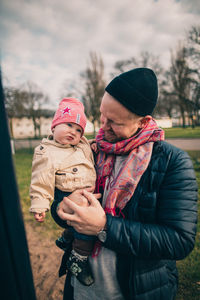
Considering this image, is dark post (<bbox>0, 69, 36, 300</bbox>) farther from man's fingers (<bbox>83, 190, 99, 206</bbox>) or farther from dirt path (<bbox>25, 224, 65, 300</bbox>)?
dirt path (<bbox>25, 224, 65, 300</bbox>)

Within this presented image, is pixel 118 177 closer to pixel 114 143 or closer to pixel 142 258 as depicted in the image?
pixel 114 143

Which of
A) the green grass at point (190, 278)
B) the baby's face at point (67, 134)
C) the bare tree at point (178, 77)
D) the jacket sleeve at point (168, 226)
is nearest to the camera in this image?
the jacket sleeve at point (168, 226)

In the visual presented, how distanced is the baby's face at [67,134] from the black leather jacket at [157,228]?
724 mm

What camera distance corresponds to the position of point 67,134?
1.56 m

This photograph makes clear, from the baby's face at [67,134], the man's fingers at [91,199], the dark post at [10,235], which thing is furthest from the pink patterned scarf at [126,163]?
the dark post at [10,235]

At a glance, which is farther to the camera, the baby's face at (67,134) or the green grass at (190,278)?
the green grass at (190,278)

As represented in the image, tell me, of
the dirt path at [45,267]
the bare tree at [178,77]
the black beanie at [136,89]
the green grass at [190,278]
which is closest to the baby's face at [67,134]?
the black beanie at [136,89]

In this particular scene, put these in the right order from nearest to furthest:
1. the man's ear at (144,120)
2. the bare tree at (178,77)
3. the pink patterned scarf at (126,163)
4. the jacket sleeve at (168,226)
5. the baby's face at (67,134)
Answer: the jacket sleeve at (168,226) < the pink patterned scarf at (126,163) < the man's ear at (144,120) < the baby's face at (67,134) < the bare tree at (178,77)

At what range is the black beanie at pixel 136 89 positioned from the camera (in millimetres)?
1158

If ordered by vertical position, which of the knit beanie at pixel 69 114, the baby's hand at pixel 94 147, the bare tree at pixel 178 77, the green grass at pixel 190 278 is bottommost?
the green grass at pixel 190 278

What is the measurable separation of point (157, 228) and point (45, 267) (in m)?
2.53

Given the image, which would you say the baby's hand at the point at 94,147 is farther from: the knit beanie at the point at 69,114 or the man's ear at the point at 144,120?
the man's ear at the point at 144,120

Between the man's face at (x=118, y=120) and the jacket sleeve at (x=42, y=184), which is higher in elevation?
the man's face at (x=118, y=120)

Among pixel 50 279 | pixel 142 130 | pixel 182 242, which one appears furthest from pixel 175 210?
pixel 50 279
